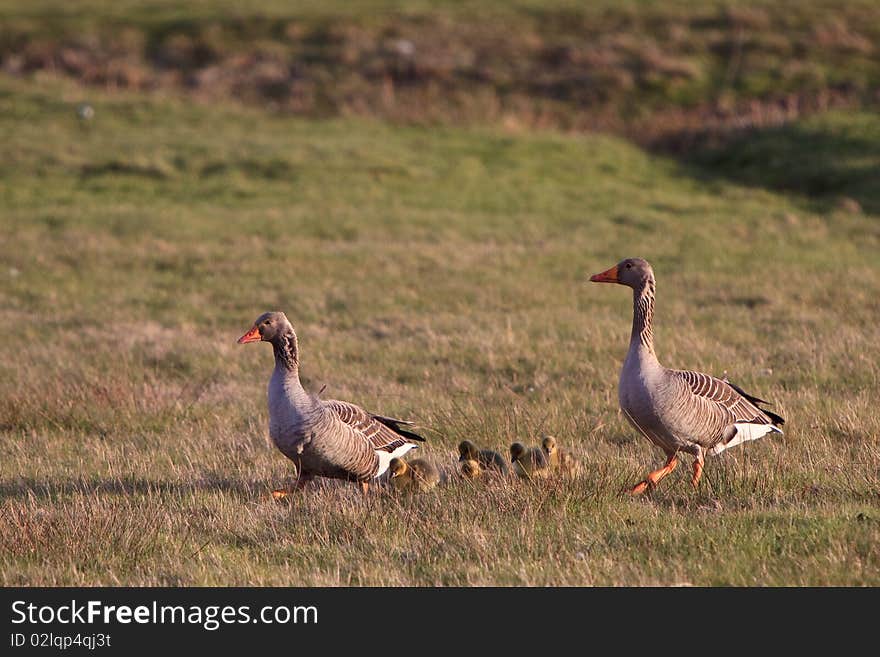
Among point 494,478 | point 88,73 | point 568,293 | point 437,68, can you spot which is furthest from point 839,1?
point 494,478

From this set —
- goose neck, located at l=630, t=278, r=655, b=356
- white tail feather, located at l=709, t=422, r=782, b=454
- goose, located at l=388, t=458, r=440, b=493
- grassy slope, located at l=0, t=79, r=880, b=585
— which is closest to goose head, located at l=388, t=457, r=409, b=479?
goose, located at l=388, t=458, r=440, b=493

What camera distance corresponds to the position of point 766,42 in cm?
4022

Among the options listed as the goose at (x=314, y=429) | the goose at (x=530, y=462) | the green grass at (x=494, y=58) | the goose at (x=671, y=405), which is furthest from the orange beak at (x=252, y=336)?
the green grass at (x=494, y=58)

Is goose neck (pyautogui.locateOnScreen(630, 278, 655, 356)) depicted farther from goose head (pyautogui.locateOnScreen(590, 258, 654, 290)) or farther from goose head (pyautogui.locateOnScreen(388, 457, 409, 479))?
goose head (pyautogui.locateOnScreen(388, 457, 409, 479))

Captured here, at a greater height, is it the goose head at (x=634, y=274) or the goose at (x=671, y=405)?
the goose head at (x=634, y=274)

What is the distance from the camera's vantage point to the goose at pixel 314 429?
8133 mm

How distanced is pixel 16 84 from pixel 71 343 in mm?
23311

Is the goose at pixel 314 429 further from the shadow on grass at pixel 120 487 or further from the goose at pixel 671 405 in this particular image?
the goose at pixel 671 405

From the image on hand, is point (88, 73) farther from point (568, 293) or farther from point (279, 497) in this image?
point (279, 497)

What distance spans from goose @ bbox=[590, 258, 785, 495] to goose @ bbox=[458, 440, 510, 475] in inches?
41.5

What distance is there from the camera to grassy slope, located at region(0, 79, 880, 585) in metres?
7.44

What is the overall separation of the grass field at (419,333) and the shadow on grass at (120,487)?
37 mm

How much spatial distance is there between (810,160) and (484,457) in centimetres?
2073

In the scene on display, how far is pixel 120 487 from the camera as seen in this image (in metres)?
8.98
